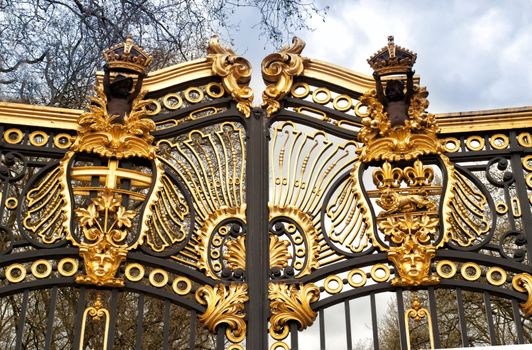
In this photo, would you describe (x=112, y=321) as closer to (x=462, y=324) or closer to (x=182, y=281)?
(x=182, y=281)

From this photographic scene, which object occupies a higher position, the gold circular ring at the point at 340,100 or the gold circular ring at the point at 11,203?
the gold circular ring at the point at 340,100

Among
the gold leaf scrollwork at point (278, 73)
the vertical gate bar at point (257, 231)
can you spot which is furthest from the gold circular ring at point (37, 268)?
the gold leaf scrollwork at point (278, 73)

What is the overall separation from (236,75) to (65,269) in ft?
5.70

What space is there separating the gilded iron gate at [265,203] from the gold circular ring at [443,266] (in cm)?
1

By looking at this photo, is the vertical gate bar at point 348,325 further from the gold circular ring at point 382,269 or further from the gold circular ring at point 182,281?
the gold circular ring at point 182,281

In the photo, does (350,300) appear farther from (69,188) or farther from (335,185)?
(69,188)

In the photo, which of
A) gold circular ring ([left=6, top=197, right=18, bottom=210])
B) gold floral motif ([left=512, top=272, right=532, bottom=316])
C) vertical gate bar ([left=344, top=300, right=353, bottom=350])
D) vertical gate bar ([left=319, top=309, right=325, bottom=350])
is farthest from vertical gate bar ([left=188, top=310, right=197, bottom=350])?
gold floral motif ([left=512, top=272, right=532, bottom=316])

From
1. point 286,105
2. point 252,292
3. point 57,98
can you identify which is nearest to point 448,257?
point 252,292

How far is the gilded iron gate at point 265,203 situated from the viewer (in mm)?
3992

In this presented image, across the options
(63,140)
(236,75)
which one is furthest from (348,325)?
(63,140)

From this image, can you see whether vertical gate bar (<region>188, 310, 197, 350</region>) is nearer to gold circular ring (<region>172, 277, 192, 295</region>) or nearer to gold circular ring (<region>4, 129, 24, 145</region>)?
gold circular ring (<region>172, 277, 192, 295</region>)

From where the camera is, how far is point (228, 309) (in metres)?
3.95

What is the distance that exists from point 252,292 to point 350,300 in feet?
1.97

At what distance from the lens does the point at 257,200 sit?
14.0ft
